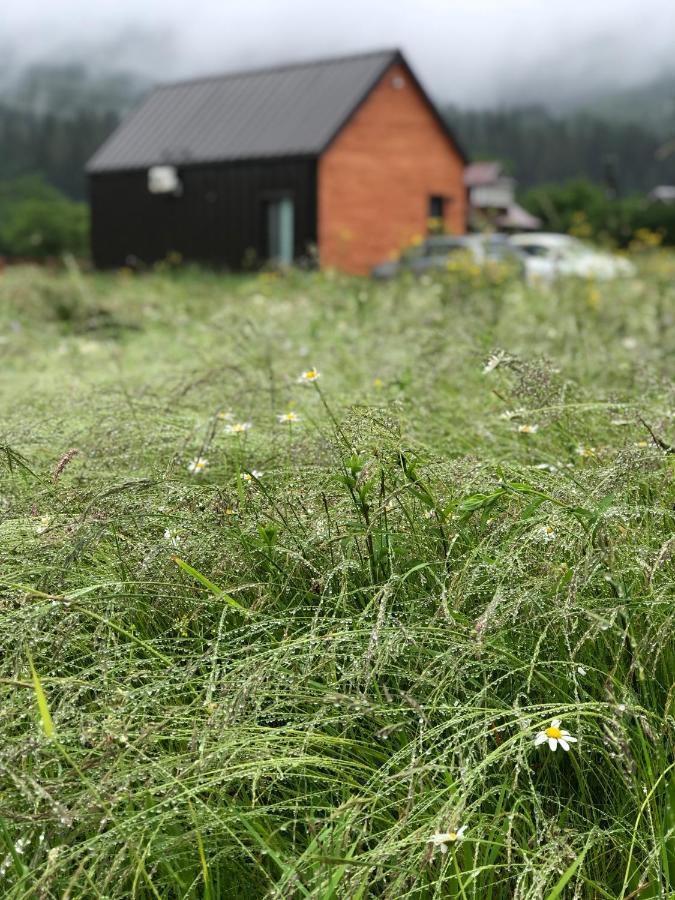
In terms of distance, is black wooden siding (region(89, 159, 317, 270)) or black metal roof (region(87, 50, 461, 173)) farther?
black metal roof (region(87, 50, 461, 173))

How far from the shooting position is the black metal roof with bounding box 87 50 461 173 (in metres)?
19.7

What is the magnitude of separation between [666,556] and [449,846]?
0.61 meters

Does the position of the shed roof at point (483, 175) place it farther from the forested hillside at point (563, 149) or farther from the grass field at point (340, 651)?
the grass field at point (340, 651)

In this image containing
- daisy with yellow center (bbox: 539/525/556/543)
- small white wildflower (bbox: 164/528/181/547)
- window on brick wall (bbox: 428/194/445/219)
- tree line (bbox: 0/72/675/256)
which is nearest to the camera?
daisy with yellow center (bbox: 539/525/556/543)

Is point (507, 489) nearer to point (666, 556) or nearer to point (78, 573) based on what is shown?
point (666, 556)

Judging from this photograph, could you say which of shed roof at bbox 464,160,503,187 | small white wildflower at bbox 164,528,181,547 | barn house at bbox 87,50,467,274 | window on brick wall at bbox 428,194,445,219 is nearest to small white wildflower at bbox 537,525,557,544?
small white wildflower at bbox 164,528,181,547

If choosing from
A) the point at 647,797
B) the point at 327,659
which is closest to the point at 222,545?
the point at 327,659

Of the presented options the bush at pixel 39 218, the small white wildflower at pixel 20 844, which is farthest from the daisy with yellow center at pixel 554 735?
the bush at pixel 39 218

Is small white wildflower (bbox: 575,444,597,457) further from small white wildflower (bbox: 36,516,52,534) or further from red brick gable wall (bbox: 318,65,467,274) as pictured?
red brick gable wall (bbox: 318,65,467,274)

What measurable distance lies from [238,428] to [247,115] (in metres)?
20.3

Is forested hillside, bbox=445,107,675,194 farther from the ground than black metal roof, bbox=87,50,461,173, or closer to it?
farther from the ground

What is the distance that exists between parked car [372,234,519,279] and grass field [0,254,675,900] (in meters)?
4.62

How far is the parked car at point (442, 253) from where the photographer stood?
7691mm

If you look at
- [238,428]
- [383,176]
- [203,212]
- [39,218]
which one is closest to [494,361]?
[238,428]
